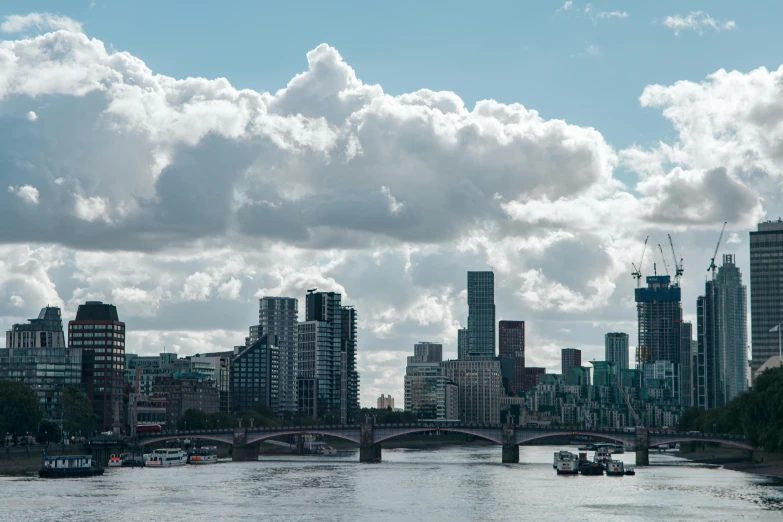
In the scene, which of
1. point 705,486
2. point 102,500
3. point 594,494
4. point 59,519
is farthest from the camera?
point 705,486

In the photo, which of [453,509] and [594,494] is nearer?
[453,509]

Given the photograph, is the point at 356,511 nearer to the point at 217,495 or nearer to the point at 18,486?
the point at 217,495

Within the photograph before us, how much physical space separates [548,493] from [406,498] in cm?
2131

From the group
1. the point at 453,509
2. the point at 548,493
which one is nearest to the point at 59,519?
the point at 453,509

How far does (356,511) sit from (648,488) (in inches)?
2168

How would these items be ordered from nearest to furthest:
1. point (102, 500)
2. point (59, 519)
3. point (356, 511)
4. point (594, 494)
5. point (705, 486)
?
point (59, 519) < point (356, 511) < point (102, 500) < point (594, 494) < point (705, 486)

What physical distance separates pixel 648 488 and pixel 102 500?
75747mm

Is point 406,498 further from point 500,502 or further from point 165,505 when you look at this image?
point 165,505

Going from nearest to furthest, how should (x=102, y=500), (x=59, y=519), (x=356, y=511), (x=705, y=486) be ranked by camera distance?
1. (x=59, y=519)
2. (x=356, y=511)
3. (x=102, y=500)
4. (x=705, y=486)

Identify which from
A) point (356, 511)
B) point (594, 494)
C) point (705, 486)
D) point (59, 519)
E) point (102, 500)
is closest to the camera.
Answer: point (59, 519)

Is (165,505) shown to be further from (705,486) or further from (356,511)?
(705,486)

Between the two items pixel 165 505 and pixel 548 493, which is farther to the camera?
pixel 548 493

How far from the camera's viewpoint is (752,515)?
149125 mm

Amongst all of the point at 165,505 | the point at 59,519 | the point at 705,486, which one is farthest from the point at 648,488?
the point at 59,519
